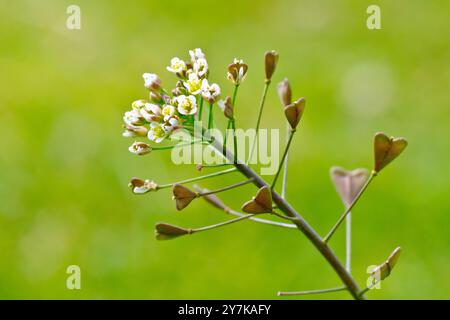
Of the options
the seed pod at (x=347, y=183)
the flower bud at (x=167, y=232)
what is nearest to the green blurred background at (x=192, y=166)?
the seed pod at (x=347, y=183)

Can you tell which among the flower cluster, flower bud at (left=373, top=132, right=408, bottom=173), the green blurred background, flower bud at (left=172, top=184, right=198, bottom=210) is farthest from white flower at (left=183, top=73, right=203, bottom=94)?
the green blurred background

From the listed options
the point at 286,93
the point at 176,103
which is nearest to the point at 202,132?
the point at 176,103

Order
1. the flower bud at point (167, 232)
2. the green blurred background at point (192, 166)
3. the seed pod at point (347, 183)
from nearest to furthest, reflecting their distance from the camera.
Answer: the flower bud at point (167, 232), the seed pod at point (347, 183), the green blurred background at point (192, 166)

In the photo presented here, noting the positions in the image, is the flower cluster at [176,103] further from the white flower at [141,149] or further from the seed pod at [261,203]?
the seed pod at [261,203]

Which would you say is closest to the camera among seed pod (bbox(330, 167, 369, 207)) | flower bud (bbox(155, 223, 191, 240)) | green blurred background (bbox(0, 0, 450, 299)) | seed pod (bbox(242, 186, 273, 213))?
seed pod (bbox(242, 186, 273, 213))

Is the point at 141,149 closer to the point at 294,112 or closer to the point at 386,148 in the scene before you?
the point at 294,112

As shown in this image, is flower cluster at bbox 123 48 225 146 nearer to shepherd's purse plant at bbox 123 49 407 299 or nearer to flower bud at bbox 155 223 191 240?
shepherd's purse plant at bbox 123 49 407 299
